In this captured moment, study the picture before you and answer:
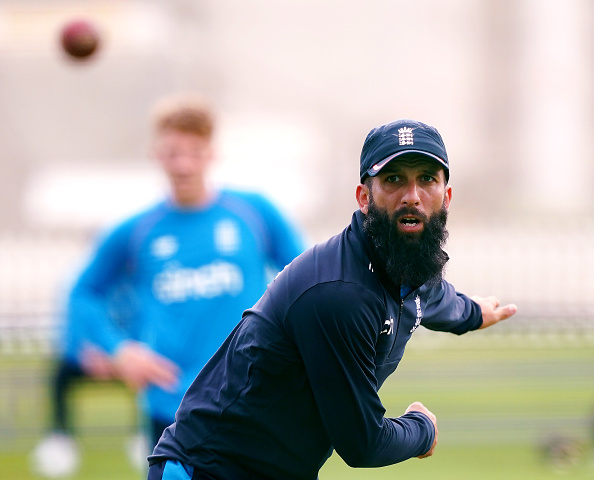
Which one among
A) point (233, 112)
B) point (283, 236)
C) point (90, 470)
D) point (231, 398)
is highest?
point (233, 112)

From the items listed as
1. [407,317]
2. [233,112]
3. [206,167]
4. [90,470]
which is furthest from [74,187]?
[407,317]

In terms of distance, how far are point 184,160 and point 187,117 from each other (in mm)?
211

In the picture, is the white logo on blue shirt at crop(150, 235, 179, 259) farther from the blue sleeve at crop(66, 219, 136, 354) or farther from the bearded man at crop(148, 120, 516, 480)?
the bearded man at crop(148, 120, 516, 480)

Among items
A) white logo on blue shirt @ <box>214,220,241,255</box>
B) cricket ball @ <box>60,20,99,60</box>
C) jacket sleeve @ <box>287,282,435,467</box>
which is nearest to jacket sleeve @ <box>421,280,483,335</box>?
jacket sleeve @ <box>287,282,435,467</box>

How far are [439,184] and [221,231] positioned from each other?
7.14 feet

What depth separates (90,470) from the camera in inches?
341

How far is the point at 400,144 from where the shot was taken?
9.49 ft

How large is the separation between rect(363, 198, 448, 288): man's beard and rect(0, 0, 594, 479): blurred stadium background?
59.5 ft

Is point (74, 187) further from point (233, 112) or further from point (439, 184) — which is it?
point (439, 184)

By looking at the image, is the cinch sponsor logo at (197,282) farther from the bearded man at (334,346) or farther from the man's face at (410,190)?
the man's face at (410,190)

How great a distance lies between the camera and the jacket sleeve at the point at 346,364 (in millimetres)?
2879

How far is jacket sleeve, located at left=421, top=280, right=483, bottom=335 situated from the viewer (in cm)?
348

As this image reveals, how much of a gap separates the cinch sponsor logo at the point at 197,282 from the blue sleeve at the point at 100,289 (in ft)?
0.87

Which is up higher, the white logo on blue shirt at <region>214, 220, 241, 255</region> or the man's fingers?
the white logo on blue shirt at <region>214, 220, 241, 255</region>
